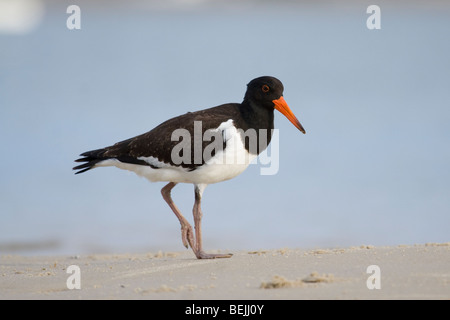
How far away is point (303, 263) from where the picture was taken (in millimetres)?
8102

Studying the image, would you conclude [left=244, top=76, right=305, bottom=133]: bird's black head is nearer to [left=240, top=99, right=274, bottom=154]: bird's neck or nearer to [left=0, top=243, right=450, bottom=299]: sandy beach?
[left=240, top=99, right=274, bottom=154]: bird's neck

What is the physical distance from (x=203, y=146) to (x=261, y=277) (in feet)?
7.79

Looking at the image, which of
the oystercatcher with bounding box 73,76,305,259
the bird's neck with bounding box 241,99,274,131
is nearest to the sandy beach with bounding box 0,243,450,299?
the oystercatcher with bounding box 73,76,305,259

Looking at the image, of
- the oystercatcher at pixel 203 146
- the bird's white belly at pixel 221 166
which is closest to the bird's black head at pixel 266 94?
the oystercatcher at pixel 203 146

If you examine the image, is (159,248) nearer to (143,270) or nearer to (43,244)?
(43,244)

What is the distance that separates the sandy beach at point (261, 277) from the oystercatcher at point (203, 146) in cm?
111

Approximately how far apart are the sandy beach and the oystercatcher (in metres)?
1.11

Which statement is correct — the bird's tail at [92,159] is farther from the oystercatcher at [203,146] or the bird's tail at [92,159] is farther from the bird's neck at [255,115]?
Result: the bird's neck at [255,115]

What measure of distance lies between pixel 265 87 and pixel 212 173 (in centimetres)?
146

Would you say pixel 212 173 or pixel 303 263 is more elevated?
pixel 212 173

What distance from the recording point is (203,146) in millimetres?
9219

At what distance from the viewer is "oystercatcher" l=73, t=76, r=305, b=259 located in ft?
30.1

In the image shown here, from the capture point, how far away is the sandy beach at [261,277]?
662 cm
